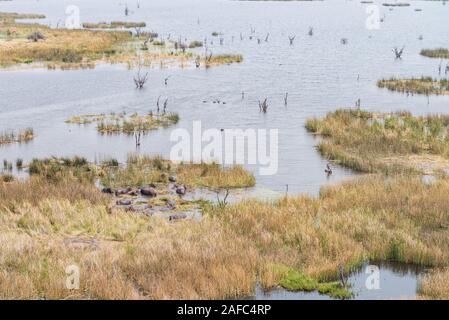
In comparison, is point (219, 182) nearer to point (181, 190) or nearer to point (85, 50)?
point (181, 190)

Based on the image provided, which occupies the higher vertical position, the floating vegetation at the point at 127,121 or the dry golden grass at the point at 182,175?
the floating vegetation at the point at 127,121

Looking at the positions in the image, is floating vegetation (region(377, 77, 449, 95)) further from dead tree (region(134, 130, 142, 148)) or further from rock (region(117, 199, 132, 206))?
rock (region(117, 199, 132, 206))

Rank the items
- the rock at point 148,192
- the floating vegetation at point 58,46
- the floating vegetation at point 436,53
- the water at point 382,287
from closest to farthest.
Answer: the water at point 382,287 < the rock at point 148,192 < the floating vegetation at point 58,46 < the floating vegetation at point 436,53

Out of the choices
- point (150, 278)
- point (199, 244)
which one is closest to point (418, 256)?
point (199, 244)

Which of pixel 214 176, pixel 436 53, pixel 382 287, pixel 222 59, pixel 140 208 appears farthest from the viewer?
pixel 436 53

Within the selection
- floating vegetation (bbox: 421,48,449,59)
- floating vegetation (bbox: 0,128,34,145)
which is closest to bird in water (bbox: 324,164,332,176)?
floating vegetation (bbox: 0,128,34,145)

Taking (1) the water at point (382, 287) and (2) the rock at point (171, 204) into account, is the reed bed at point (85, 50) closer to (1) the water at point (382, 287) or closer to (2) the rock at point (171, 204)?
(2) the rock at point (171, 204)

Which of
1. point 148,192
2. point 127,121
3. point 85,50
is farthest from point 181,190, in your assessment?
point 85,50

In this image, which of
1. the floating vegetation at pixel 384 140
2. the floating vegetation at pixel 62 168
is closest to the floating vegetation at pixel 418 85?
the floating vegetation at pixel 384 140
